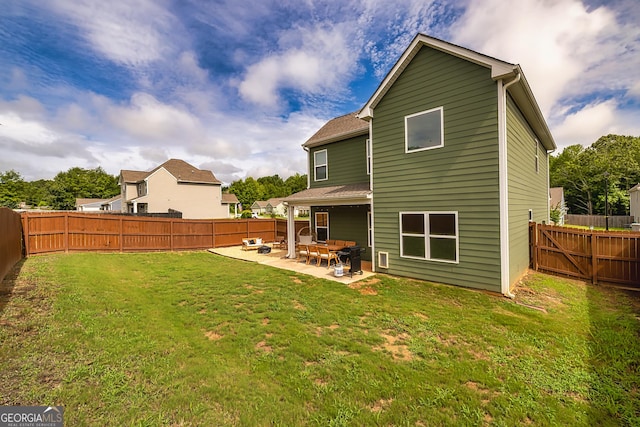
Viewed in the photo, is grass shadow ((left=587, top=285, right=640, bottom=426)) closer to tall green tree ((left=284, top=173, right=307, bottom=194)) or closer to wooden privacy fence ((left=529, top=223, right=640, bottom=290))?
wooden privacy fence ((left=529, top=223, right=640, bottom=290))

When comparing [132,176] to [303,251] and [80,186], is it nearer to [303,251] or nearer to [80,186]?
[303,251]

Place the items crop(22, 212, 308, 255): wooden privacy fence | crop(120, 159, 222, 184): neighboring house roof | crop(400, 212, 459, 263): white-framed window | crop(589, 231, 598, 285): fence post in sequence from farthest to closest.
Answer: crop(120, 159, 222, 184): neighboring house roof → crop(22, 212, 308, 255): wooden privacy fence → crop(589, 231, 598, 285): fence post → crop(400, 212, 459, 263): white-framed window

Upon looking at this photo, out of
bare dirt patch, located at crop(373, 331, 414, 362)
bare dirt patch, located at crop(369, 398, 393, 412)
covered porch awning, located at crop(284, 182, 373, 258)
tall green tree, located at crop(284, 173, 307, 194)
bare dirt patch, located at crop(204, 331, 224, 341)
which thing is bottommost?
bare dirt patch, located at crop(373, 331, 414, 362)

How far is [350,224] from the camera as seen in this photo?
11.9 meters

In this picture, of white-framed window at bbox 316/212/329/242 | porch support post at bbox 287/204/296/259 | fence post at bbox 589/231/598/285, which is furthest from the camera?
white-framed window at bbox 316/212/329/242

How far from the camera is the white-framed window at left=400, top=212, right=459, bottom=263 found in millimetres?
7418

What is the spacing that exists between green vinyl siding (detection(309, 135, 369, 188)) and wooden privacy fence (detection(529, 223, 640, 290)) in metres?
6.77

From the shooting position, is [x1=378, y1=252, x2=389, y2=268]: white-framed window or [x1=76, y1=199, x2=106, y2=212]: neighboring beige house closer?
[x1=378, y1=252, x2=389, y2=268]: white-framed window

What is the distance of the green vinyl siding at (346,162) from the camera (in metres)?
11.2

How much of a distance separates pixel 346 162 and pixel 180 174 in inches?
971

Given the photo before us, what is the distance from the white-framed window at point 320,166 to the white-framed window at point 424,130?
5.14 meters

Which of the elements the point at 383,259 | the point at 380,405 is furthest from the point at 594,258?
the point at 380,405

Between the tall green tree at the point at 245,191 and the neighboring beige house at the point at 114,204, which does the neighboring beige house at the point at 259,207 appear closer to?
the tall green tree at the point at 245,191

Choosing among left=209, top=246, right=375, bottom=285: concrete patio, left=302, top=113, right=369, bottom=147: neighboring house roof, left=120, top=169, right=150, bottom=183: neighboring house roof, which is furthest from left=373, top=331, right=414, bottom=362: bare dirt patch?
left=120, top=169, right=150, bottom=183: neighboring house roof
